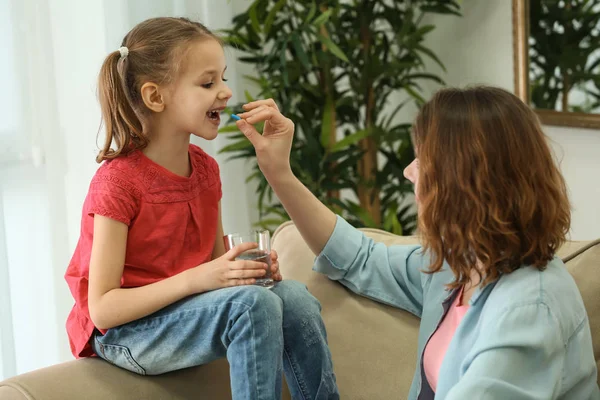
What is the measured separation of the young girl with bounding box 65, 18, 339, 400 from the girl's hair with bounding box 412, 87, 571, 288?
0.40 meters

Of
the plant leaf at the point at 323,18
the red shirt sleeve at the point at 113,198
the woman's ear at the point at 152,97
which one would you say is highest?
the plant leaf at the point at 323,18

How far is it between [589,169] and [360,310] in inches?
55.1

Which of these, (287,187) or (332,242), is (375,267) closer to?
(332,242)

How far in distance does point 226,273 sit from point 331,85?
160 centimetres

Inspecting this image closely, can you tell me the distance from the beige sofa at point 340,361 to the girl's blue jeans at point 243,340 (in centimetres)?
6

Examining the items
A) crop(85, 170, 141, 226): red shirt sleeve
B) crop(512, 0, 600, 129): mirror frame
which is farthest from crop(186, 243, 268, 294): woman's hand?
crop(512, 0, 600, 129): mirror frame

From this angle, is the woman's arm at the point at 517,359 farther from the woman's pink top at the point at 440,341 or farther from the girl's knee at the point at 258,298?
the girl's knee at the point at 258,298

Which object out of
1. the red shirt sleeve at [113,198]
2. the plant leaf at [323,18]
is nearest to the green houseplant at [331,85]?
the plant leaf at [323,18]

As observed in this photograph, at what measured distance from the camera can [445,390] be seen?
118 centimetres

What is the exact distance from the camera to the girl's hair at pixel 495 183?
1143mm

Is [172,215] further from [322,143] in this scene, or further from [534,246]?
[322,143]

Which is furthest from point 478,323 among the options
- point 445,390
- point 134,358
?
point 134,358

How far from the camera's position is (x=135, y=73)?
60.9 inches

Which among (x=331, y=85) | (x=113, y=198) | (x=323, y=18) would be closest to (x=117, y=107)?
(x=113, y=198)
